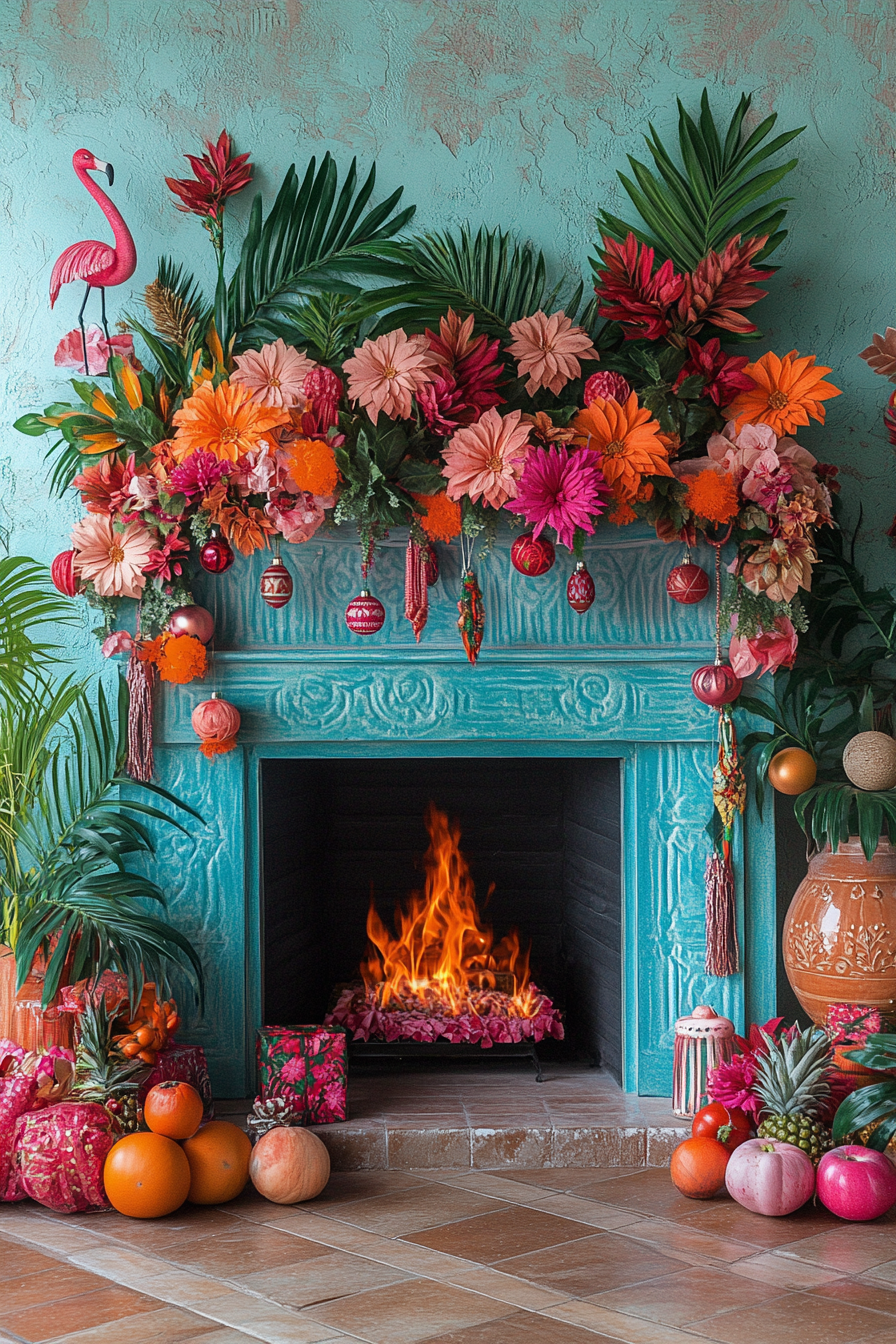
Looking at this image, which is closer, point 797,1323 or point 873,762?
point 797,1323

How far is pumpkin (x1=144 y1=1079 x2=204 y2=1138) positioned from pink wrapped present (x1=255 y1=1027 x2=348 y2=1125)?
26 centimetres

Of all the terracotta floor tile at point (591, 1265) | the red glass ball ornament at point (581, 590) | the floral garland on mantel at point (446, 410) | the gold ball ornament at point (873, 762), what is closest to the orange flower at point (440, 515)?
the floral garland on mantel at point (446, 410)

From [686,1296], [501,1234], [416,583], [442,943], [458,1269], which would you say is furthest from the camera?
[442,943]

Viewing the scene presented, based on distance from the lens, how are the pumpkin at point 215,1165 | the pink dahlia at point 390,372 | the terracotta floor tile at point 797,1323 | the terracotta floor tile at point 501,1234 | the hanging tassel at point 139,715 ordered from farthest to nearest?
the hanging tassel at point 139,715
the pink dahlia at point 390,372
the pumpkin at point 215,1165
the terracotta floor tile at point 501,1234
the terracotta floor tile at point 797,1323

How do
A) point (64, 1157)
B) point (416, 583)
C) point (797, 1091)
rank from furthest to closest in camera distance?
1. point (416, 583)
2. point (797, 1091)
3. point (64, 1157)

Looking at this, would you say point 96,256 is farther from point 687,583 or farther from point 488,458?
point 687,583

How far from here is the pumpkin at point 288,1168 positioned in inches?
104

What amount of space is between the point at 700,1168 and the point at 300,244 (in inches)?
90.1

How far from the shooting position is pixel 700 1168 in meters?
2.66

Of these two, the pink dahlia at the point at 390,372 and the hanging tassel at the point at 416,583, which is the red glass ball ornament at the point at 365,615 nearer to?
the hanging tassel at the point at 416,583

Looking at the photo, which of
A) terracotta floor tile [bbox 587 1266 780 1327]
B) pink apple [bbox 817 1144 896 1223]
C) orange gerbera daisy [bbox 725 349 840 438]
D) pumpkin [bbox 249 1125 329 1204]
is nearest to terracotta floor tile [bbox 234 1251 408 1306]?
pumpkin [bbox 249 1125 329 1204]

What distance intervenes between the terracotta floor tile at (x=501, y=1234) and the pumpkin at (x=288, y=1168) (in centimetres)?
→ 28

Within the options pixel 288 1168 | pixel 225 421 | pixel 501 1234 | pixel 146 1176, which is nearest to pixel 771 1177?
pixel 501 1234

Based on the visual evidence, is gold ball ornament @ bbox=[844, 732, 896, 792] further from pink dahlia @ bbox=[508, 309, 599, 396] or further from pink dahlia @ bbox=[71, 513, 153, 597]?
pink dahlia @ bbox=[71, 513, 153, 597]
